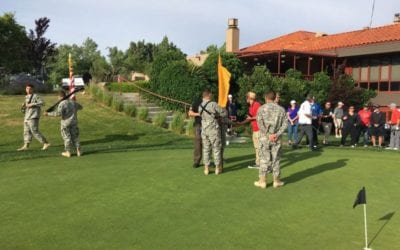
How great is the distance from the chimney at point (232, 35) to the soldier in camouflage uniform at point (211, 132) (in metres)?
24.0

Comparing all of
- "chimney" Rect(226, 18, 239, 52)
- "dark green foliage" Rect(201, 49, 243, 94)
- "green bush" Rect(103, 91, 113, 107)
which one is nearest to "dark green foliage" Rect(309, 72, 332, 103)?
"dark green foliage" Rect(201, 49, 243, 94)

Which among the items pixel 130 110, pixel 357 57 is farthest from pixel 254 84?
pixel 357 57

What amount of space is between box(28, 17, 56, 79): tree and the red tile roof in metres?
24.4

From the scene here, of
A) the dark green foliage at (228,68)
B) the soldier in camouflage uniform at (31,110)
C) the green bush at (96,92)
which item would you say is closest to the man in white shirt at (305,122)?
the soldier in camouflage uniform at (31,110)

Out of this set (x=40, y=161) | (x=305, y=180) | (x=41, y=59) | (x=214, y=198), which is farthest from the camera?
(x=41, y=59)

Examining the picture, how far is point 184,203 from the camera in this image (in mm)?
7336

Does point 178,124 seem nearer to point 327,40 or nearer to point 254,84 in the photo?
point 254,84

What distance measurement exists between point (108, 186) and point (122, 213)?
6.18 ft

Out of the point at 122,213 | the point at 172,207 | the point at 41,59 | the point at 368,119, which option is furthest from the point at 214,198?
the point at 41,59

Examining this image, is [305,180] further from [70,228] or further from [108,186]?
[70,228]

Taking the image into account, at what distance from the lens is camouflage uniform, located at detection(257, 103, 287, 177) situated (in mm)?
8438

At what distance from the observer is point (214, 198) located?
25.2 ft

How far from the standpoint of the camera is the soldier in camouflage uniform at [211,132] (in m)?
9.59

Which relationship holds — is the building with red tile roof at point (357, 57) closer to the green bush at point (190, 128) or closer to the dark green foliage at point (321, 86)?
the dark green foliage at point (321, 86)
